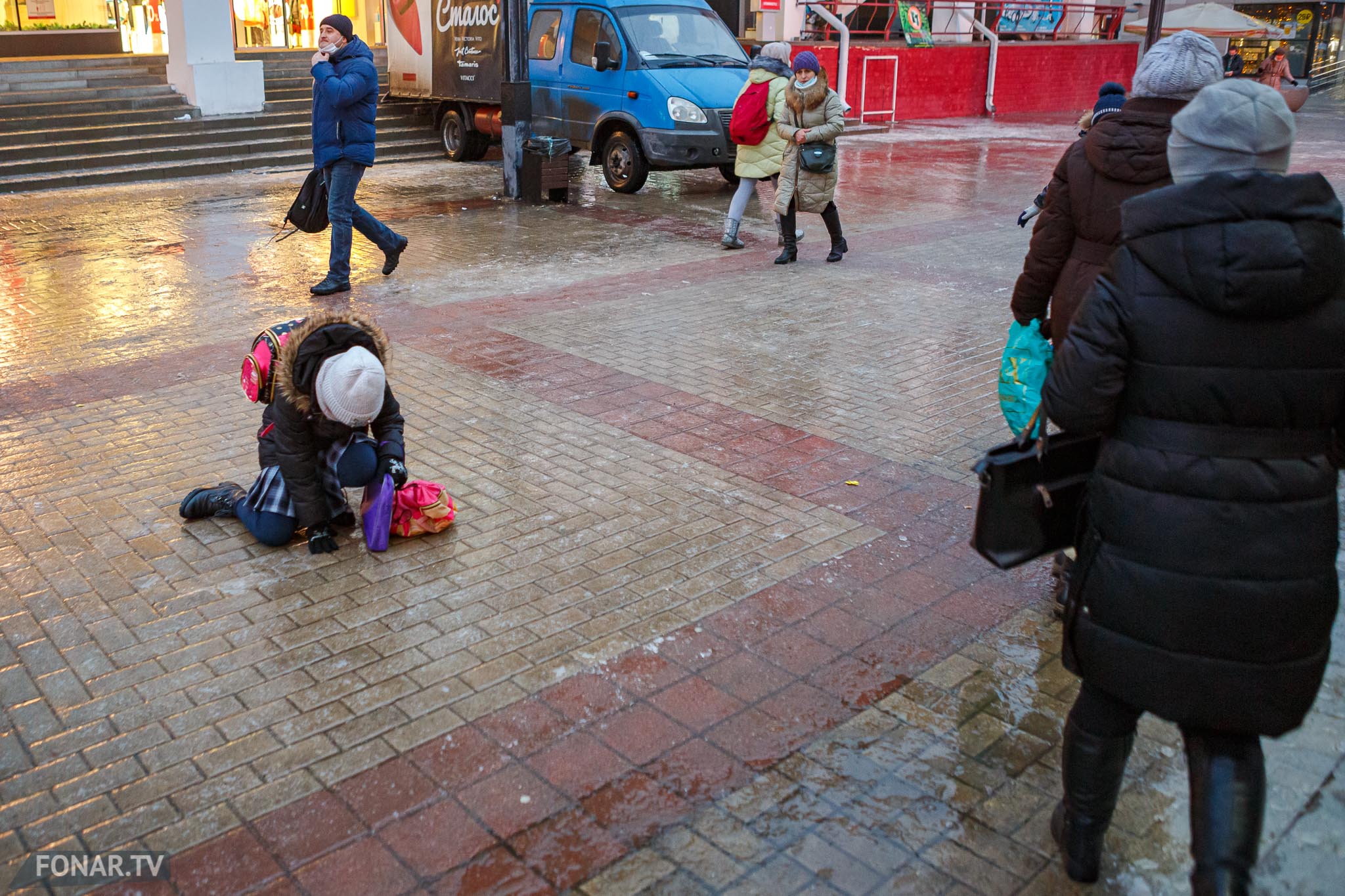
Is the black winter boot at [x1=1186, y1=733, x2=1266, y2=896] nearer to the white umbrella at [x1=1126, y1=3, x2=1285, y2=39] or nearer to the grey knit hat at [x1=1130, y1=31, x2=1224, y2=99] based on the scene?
the grey knit hat at [x1=1130, y1=31, x2=1224, y2=99]

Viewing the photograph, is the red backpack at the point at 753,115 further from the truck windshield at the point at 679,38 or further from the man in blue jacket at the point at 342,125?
the truck windshield at the point at 679,38

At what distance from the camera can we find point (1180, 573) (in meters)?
2.42

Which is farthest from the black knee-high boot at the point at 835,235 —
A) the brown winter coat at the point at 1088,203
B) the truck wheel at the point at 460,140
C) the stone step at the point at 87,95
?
the stone step at the point at 87,95

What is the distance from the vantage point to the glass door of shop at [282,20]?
74.5 ft

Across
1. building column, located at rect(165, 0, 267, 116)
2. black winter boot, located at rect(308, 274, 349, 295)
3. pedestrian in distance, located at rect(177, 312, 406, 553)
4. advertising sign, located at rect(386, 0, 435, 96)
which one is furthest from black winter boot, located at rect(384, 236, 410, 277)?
building column, located at rect(165, 0, 267, 116)

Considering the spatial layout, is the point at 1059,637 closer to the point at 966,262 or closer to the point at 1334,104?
the point at 966,262

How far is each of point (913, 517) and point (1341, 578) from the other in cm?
161

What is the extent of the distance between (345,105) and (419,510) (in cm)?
476

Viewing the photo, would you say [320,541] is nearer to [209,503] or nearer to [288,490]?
[288,490]

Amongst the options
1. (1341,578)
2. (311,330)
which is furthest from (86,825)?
(1341,578)

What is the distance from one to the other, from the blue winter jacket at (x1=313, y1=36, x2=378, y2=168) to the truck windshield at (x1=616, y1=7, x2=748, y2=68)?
5730 mm

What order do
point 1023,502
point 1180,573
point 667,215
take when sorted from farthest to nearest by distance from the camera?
point 667,215 < point 1023,502 < point 1180,573

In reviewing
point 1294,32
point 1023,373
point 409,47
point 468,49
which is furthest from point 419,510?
point 1294,32

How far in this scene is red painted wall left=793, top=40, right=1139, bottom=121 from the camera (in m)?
22.8
